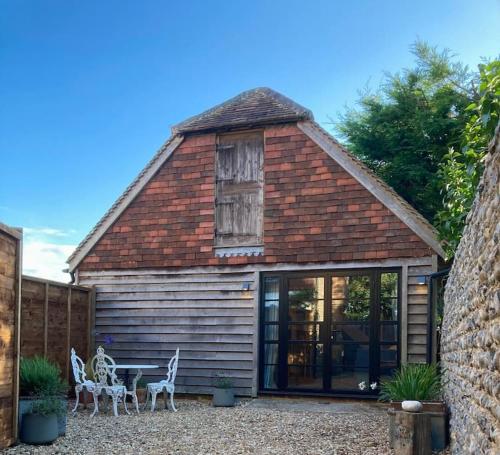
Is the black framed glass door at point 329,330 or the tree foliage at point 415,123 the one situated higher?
the tree foliage at point 415,123

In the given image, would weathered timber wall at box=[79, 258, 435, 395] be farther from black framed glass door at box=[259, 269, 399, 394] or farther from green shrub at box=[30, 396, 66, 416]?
green shrub at box=[30, 396, 66, 416]

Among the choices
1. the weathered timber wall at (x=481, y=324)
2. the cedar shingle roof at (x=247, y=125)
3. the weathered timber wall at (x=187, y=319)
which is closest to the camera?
the weathered timber wall at (x=481, y=324)

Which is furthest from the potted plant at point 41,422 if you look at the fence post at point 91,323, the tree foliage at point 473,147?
the fence post at point 91,323

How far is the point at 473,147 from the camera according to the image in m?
5.33

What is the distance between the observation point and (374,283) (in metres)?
→ 9.53

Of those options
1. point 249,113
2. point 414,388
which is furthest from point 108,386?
point 249,113

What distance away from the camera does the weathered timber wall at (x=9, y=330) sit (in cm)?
578

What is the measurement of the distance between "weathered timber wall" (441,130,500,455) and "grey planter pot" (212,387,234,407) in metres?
5.25

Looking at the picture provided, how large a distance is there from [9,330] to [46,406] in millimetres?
879

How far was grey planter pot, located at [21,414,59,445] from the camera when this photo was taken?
601cm

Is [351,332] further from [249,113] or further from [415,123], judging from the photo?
[415,123]

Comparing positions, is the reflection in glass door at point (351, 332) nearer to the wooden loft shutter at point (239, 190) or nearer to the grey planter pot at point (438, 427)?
the wooden loft shutter at point (239, 190)

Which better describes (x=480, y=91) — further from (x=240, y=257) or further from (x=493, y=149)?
(x=240, y=257)

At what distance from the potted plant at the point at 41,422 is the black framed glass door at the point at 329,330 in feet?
15.0
